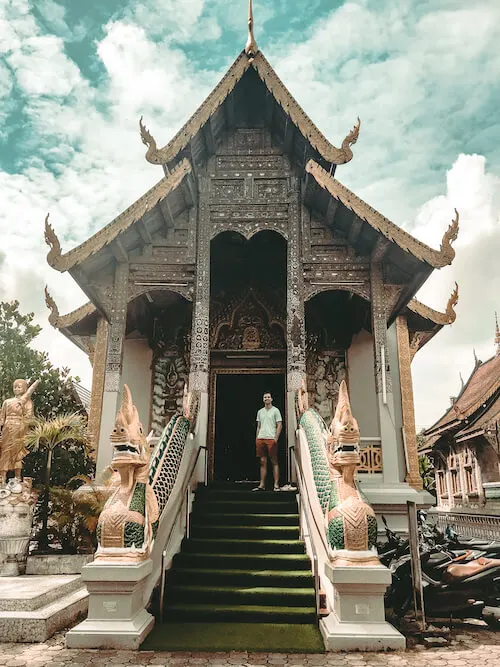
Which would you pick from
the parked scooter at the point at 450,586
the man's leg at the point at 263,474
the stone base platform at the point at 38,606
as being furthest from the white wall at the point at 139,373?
the parked scooter at the point at 450,586

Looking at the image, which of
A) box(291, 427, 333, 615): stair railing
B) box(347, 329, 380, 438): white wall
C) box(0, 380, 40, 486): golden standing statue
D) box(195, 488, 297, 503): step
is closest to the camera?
box(291, 427, 333, 615): stair railing

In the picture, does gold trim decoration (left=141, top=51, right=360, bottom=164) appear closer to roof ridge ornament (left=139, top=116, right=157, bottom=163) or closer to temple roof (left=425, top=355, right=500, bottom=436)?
roof ridge ornament (left=139, top=116, right=157, bottom=163)

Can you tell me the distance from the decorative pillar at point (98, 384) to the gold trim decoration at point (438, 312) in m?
5.46

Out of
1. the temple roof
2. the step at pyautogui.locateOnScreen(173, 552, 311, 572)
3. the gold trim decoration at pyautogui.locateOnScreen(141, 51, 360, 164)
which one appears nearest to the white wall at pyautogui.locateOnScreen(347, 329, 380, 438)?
the gold trim decoration at pyautogui.locateOnScreen(141, 51, 360, 164)

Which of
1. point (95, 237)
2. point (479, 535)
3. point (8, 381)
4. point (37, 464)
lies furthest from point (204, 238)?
point (479, 535)

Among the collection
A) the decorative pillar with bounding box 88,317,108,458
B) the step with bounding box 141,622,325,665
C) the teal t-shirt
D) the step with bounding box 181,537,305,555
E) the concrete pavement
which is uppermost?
the decorative pillar with bounding box 88,317,108,458

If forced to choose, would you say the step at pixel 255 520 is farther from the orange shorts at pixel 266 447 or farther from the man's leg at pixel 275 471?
the orange shorts at pixel 266 447

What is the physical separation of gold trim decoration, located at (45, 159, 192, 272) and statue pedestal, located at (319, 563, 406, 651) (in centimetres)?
524

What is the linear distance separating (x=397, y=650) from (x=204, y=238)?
20.1ft

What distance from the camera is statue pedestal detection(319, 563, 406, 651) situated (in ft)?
13.3

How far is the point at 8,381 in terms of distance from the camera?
12602 millimetres

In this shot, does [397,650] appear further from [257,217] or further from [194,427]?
[257,217]

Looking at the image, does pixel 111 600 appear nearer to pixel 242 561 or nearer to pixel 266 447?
pixel 242 561

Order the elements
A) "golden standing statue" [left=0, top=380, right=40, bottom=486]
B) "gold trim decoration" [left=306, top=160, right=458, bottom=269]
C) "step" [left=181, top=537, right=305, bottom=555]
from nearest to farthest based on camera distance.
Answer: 1. "step" [left=181, top=537, right=305, bottom=555]
2. "golden standing statue" [left=0, top=380, right=40, bottom=486]
3. "gold trim decoration" [left=306, top=160, right=458, bottom=269]
